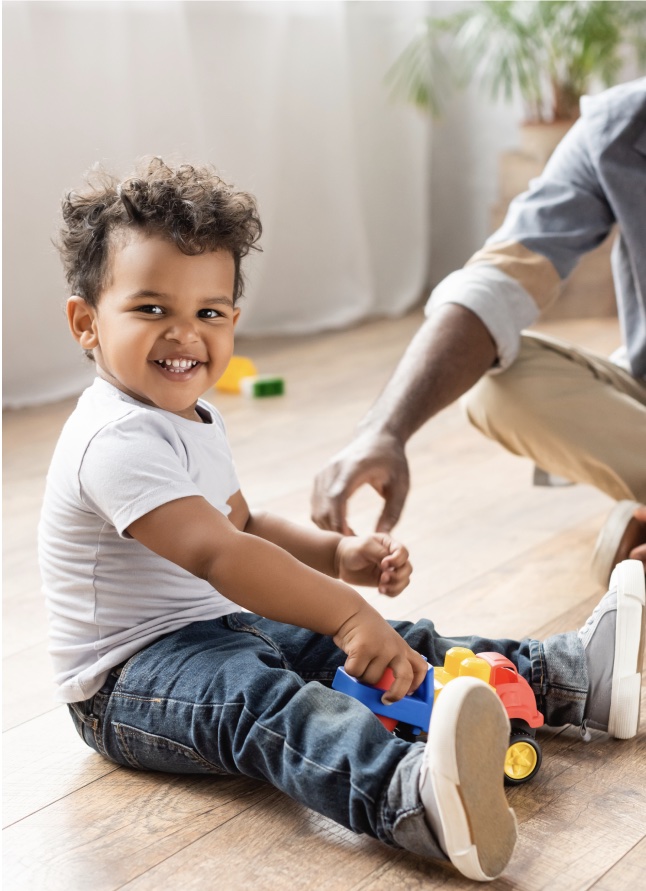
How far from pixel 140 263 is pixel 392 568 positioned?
0.36 m

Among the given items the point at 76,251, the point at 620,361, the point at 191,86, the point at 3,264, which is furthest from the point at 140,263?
the point at 191,86

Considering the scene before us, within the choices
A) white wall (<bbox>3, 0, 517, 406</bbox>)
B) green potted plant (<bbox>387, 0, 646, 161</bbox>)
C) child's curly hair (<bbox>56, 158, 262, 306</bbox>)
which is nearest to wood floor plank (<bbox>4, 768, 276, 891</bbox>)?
child's curly hair (<bbox>56, 158, 262, 306</bbox>)

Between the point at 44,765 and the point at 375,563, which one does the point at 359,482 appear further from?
the point at 44,765

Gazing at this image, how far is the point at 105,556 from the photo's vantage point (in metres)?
0.96

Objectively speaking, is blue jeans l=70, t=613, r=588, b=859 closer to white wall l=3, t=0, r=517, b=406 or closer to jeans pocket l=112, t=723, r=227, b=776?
jeans pocket l=112, t=723, r=227, b=776

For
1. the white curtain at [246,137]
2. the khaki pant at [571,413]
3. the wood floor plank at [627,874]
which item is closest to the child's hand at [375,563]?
the wood floor plank at [627,874]

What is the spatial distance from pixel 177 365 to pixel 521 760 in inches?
17.7

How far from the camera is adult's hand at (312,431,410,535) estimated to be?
3.79ft

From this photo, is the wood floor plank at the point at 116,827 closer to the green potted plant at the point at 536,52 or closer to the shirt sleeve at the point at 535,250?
the shirt sleeve at the point at 535,250

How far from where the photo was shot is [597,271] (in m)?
3.30

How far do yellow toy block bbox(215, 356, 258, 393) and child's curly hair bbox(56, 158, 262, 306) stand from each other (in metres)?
1.51

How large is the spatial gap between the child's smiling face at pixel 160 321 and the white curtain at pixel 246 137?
1.02 meters

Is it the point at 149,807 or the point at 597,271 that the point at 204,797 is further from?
the point at 597,271

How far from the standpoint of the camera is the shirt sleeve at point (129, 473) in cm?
88
